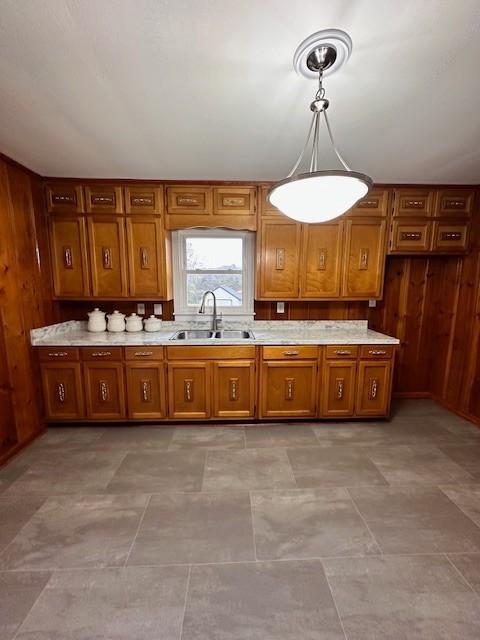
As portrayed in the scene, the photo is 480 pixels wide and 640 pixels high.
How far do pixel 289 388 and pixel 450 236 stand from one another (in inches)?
88.1

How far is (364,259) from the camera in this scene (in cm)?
282

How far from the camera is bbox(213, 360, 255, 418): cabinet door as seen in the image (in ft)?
8.63

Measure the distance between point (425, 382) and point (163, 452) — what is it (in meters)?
3.10

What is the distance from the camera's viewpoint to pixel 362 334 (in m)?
2.89

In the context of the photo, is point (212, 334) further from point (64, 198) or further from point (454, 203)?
point (454, 203)

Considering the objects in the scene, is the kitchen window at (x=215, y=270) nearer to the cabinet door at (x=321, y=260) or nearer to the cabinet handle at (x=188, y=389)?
the cabinet door at (x=321, y=260)

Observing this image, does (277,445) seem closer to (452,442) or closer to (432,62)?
(452,442)

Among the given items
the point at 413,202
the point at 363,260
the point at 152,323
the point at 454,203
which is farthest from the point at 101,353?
the point at 454,203

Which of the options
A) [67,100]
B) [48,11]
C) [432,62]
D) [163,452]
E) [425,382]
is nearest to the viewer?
[48,11]

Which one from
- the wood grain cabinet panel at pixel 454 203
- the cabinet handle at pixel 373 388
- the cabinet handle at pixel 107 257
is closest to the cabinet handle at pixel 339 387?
the cabinet handle at pixel 373 388

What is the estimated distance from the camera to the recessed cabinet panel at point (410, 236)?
2768 millimetres

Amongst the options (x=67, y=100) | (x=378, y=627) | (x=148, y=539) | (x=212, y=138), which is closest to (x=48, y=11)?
→ (x=67, y=100)

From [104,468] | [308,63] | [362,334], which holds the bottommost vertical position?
[104,468]

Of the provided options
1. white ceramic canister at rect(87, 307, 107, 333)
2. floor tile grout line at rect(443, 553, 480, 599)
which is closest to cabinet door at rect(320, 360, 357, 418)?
floor tile grout line at rect(443, 553, 480, 599)
